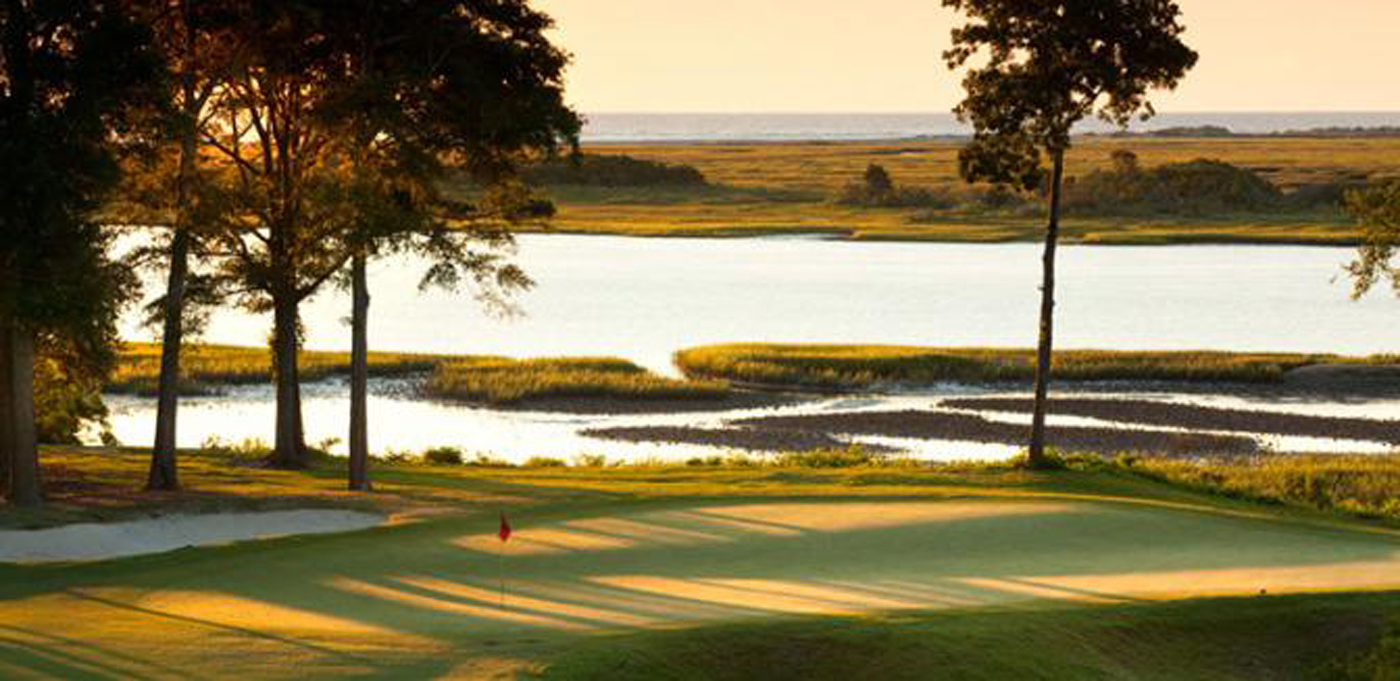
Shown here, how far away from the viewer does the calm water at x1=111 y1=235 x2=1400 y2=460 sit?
60125 mm

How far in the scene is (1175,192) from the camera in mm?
154875

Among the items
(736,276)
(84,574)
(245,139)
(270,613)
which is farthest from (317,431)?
(736,276)

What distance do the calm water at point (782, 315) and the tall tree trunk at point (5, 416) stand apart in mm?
19718

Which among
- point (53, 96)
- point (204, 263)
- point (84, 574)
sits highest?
point (53, 96)

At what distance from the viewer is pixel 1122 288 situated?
104 meters

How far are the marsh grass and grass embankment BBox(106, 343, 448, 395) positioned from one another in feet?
9.78

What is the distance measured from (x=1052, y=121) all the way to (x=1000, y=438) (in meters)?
17.8

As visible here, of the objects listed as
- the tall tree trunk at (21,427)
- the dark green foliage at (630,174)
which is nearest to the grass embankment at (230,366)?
the tall tree trunk at (21,427)

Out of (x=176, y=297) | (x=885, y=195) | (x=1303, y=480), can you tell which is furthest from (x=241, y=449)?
(x=885, y=195)

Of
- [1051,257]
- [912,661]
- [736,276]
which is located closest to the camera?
[912,661]

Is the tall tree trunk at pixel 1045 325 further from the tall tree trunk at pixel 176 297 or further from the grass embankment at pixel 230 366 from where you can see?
the grass embankment at pixel 230 366

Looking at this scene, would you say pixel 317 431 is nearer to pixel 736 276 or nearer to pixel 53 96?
pixel 53 96

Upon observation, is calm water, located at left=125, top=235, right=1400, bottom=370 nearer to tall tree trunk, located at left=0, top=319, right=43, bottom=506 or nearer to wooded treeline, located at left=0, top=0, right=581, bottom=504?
wooded treeline, located at left=0, top=0, right=581, bottom=504

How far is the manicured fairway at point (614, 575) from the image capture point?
1875cm
